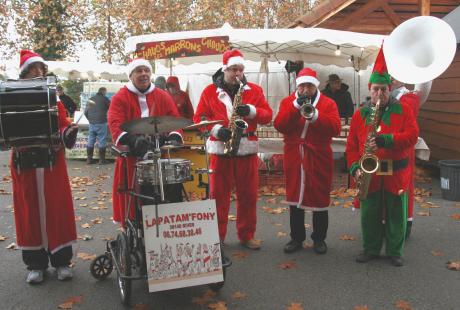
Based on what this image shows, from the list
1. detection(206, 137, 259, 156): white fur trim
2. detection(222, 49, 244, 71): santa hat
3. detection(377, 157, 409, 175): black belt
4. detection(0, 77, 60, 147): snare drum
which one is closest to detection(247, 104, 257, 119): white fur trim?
detection(206, 137, 259, 156): white fur trim

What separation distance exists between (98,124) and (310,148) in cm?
872

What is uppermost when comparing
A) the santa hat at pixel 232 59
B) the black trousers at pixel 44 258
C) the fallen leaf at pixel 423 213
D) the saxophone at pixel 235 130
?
the santa hat at pixel 232 59

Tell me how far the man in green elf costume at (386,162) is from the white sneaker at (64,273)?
273 cm

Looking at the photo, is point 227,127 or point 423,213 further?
point 423,213

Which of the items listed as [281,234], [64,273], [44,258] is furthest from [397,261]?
[44,258]

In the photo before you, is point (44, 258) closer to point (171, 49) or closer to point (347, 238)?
point (347, 238)

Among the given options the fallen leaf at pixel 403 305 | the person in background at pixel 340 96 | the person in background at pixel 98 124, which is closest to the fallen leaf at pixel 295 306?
the fallen leaf at pixel 403 305

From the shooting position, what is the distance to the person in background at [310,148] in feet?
15.7

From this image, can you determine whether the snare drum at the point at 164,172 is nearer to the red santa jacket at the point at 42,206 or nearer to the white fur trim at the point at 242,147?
the red santa jacket at the point at 42,206

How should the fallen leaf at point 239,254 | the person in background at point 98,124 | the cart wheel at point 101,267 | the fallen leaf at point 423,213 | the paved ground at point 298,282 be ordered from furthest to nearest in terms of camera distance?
the person in background at point 98,124 → the fallen leaf at point 423,213 → the fallen leaf at point 239,254 → the cart wheel at point 101,267 → the paved ground at point 298,282

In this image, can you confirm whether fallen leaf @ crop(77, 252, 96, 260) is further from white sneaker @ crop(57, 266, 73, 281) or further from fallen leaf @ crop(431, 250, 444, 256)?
fallen leaf @ crop(431, 250, 444, 256)

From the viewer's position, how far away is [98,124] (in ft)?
40.9

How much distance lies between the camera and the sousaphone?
4.40 meters

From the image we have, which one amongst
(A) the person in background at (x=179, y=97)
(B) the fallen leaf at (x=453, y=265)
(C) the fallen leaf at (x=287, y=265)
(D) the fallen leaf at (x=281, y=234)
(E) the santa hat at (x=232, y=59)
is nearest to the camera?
(B) the fallen leaf at (x=453, y=265)
